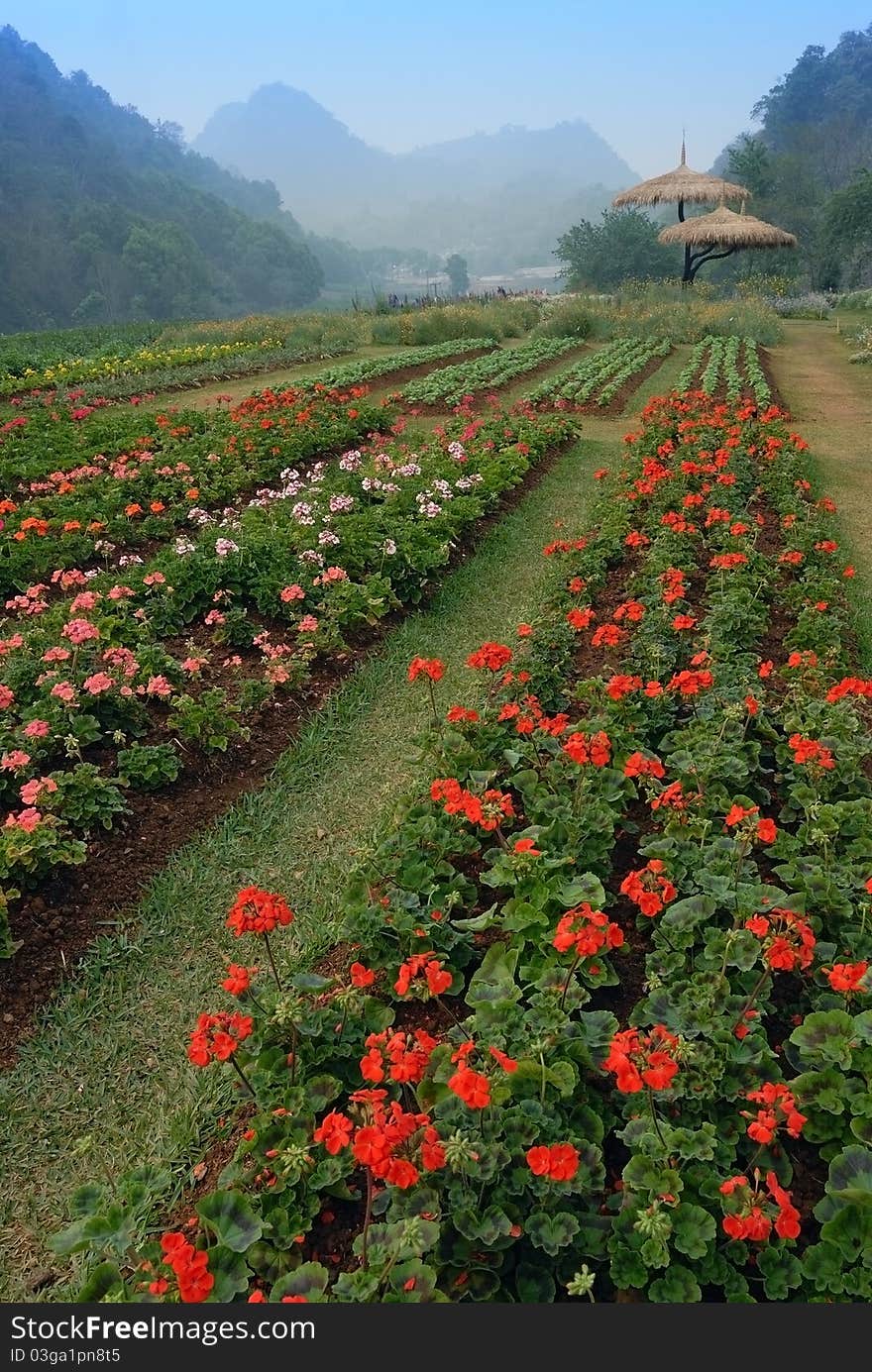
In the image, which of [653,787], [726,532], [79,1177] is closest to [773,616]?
[726,532]

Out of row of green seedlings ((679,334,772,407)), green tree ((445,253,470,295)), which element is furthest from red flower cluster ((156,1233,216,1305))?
green tree ((445,253,470,295))

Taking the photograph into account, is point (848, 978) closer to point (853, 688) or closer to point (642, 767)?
point (642, 767)

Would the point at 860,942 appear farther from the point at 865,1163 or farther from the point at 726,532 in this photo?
the point at 726,532

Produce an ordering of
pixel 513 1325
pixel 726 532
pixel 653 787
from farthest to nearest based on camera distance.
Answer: pixel 726 532
pixel 653 787
pixel 513 1325

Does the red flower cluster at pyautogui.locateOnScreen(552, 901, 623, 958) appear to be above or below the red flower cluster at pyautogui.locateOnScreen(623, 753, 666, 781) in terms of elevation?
above

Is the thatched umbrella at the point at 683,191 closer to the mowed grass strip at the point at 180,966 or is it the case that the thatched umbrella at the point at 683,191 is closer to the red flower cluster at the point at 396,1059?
the mowed grass strip at the point at 180,966

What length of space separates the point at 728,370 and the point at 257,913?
13.3 metres

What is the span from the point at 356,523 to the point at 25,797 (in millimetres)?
3541

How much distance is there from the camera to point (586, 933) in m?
2.34

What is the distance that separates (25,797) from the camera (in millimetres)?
3557

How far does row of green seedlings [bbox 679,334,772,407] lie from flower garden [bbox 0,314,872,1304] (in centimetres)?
582

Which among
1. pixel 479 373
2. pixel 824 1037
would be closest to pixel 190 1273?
pixel 824 1037

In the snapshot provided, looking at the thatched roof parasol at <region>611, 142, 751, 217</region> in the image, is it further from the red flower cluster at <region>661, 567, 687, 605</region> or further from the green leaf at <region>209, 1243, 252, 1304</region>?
the green leaf at <region>209, 1243, 252, 1304</region>

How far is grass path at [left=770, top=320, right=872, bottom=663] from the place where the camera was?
701 centimetres
